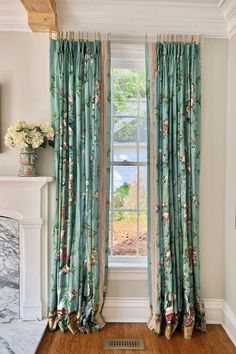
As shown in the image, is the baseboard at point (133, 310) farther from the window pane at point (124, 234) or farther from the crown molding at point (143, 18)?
the crown molding at point (143, 18)

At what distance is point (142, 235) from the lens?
3129 mm

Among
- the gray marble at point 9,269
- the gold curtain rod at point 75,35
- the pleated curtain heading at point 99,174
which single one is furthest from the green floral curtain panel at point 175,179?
the gray marble at point 9,269

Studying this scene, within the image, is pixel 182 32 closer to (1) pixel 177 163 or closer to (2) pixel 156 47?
(2) pixel 156 47

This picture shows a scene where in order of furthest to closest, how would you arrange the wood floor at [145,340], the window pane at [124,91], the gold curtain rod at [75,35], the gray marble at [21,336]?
the window pane at [124,91] → the gold curtain rod at [75,35] → the wood floor at [145,340] → the gray marble at [21,336]

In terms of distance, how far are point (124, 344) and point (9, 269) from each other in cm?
123

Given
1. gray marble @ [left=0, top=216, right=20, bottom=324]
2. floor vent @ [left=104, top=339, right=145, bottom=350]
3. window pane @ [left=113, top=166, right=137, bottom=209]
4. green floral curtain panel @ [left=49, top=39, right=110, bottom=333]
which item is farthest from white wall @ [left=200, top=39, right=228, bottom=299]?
gray marble @ [left=0, top=216, right=20, bottom=324]

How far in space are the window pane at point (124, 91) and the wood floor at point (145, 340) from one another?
6.63 ft

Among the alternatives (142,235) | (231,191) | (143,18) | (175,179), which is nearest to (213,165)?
(231,191)

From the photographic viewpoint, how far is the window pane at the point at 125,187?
3.10 meters

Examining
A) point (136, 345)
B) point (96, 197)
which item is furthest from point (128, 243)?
point (136, 345)

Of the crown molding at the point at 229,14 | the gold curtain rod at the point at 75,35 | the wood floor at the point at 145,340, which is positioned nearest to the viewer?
the wood floor at the point at 145,340

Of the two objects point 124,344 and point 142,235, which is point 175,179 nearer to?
point 142,235

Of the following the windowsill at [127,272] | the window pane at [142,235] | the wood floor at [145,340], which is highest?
the window pane at [142,235]

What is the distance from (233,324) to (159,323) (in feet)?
2.09
